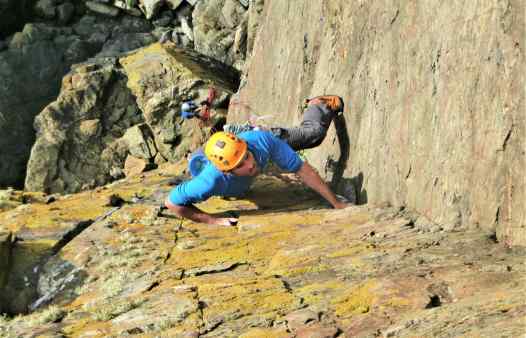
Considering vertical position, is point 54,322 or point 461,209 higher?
point 461,209

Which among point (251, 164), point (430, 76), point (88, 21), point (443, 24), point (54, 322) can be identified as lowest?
point (54, 322)

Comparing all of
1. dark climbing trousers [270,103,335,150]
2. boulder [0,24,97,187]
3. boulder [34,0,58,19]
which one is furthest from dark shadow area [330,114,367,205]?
boulder [34,0,58,19]

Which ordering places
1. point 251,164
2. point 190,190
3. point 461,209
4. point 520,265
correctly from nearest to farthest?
point 520,265 → point 461,209 → point 251,164 → point 190,190

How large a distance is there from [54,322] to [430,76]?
8417mm

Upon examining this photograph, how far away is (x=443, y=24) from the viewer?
11.3 metres

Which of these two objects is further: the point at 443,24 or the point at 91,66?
the point at 91,66

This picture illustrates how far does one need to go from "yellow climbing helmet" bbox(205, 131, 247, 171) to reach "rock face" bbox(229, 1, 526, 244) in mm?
3357

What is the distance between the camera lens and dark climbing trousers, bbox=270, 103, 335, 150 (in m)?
16.5

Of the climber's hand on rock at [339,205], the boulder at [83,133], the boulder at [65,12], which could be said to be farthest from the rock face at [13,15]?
the climber's hand on rock at [339,205]

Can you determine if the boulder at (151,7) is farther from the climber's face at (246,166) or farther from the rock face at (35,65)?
the climber's face at (246,166)

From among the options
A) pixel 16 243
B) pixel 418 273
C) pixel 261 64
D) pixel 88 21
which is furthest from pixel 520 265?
pixel 88 21

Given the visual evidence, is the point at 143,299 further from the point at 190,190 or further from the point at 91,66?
the point at 91,66

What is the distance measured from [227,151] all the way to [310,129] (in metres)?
4.43

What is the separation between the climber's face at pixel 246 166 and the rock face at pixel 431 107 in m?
2.99
